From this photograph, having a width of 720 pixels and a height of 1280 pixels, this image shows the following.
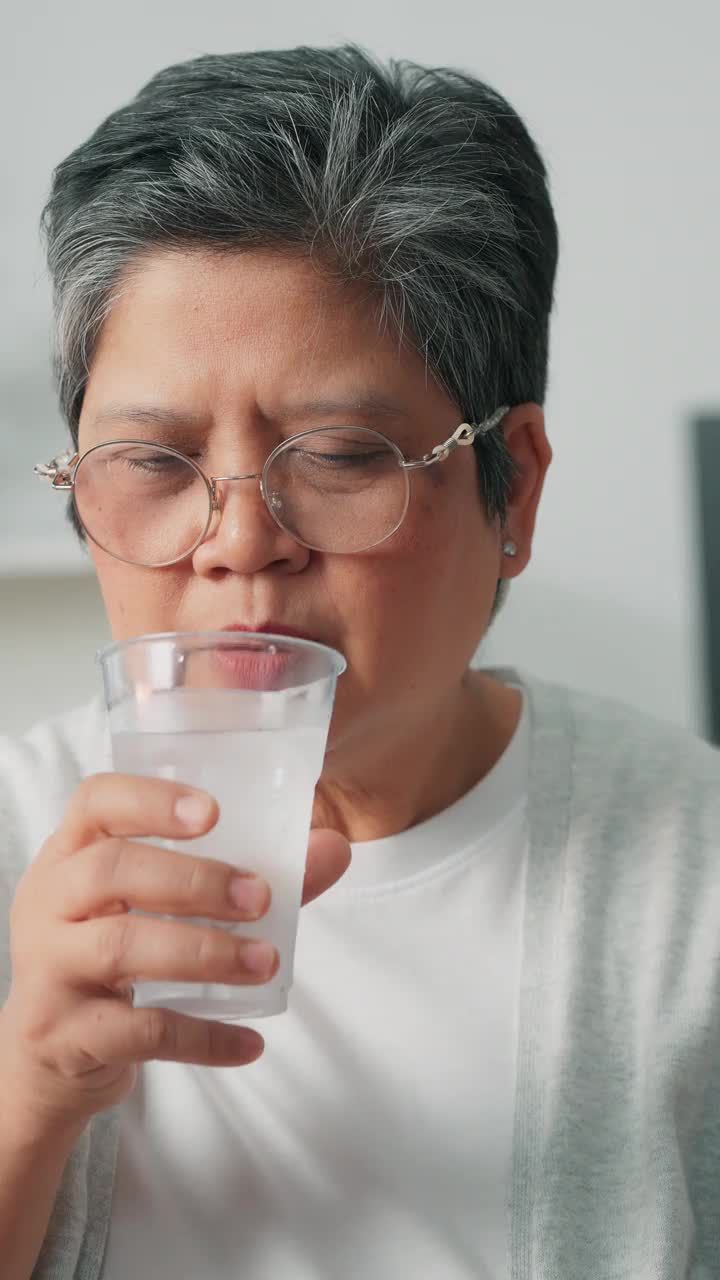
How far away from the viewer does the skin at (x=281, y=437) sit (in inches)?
45.6

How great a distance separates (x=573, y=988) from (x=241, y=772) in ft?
2.02

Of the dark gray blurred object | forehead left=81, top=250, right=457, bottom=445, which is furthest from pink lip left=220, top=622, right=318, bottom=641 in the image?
the dark gray blurred object

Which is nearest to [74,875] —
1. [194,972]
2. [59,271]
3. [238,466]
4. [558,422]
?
[194,972]

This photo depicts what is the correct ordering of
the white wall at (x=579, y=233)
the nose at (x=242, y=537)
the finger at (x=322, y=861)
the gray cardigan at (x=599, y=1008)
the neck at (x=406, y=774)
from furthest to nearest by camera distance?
the white wall at (x=579, y=233) < the neck at (x=406, y=774) < the gray cardigan at (x=599, y=1008) < the nose at (x=242, y=537) < the finger at (x=322, y=861)

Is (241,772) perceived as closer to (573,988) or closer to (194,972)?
(194,972)

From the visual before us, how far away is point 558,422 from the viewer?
2654 mm

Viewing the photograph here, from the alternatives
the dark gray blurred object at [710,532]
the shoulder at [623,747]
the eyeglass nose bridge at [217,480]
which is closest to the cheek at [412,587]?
the eyeglass nose bridge at [217,480]

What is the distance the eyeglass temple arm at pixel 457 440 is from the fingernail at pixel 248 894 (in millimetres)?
498

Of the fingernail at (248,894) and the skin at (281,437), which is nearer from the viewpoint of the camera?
the fingernail at (248,894)

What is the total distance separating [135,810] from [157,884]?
0.05m

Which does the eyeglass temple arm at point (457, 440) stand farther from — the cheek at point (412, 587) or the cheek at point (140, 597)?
the cheek at point (140, 597)

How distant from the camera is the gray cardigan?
125cm

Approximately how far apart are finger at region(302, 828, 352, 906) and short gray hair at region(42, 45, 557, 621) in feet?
1.56

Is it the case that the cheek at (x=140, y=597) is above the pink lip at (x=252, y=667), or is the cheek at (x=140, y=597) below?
below
